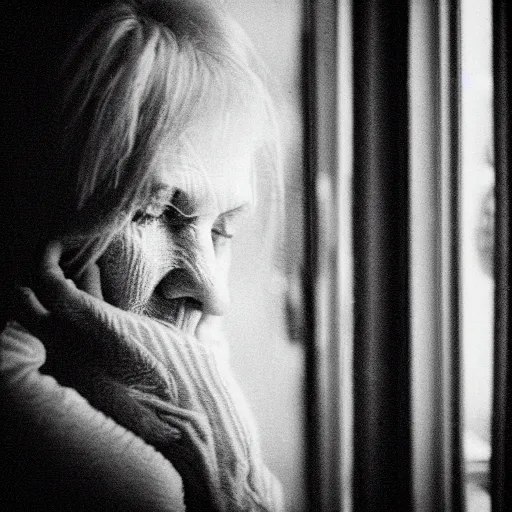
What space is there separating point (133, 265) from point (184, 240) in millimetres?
116

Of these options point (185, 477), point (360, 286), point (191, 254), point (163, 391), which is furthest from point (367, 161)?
point (185, 477)

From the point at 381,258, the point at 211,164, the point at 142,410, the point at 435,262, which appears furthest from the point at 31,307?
the point at 435,262

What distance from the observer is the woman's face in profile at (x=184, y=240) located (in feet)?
3.75

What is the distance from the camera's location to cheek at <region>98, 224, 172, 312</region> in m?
1.14

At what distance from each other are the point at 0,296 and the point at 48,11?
0.59m

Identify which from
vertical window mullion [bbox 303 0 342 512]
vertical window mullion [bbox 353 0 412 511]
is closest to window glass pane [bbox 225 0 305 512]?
vertical window mullion [bbox 303 0 342 512]

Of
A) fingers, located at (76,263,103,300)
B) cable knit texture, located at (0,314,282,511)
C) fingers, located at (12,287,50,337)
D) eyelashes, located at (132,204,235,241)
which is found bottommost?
cable knit texture, located at (0,314,282,511)

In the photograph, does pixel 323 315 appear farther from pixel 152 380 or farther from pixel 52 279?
pixel 52 279

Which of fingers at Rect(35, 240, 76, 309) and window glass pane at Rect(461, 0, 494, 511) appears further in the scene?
window glass pane at Rect(461, 0, 494, 511)

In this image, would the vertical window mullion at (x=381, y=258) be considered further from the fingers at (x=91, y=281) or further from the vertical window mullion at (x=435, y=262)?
the fingers at (x=91, y=281)

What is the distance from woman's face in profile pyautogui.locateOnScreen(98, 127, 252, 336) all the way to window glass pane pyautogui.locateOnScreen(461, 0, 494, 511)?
0.50 metres

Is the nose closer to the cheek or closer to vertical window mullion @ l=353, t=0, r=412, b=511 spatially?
the cheek

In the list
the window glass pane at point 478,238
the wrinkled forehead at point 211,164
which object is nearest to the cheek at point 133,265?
the wrinkled forehead at point 211,164

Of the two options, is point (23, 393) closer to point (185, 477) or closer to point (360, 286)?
point (185, 477)
